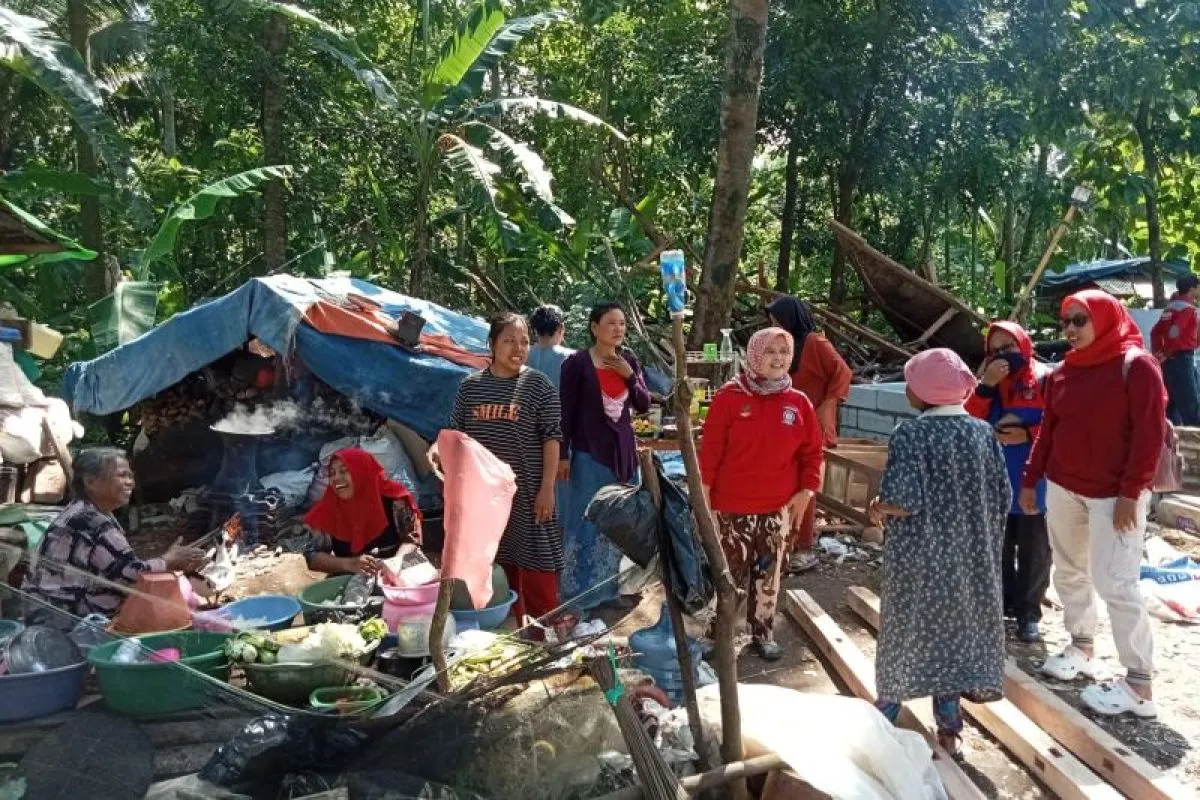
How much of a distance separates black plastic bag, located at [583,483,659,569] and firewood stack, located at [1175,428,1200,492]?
6.52 meters

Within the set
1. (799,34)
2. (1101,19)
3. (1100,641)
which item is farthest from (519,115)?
(1100,641)

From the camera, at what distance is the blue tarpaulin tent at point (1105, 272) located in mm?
15844

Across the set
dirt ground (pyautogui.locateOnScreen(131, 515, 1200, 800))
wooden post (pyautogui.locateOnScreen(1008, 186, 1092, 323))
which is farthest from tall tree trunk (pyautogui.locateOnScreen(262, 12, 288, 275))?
wooden post (pyautogui.locateOnScreen(1008, 186, 1092, 323))

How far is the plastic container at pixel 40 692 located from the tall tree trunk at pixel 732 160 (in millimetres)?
6223

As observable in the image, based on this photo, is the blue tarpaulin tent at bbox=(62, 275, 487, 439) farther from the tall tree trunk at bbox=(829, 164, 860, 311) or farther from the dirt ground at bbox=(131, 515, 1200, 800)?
the tall tree trunk at bbox=(829, 164, 860, 311)

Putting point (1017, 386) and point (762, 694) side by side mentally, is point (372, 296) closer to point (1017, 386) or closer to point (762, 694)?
point (1017, 386)

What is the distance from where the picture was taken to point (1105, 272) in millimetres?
16531

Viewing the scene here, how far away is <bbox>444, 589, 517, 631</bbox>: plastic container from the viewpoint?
3695 millimetres

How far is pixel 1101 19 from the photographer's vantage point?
32.1ft

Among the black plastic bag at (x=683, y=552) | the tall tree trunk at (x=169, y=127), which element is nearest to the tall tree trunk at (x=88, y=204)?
the tall tree trunk at (x=169, y=127)

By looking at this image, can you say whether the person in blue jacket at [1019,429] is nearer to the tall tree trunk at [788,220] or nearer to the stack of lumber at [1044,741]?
the stack of lumber at [1044,741]

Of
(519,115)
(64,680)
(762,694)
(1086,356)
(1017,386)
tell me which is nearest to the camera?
(64,680)

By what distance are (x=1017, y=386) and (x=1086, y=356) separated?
0.73 m

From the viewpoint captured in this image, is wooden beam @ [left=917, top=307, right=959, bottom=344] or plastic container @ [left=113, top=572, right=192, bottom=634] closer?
plastic container @ [left=113, top=572, right=192, bottom=634]
